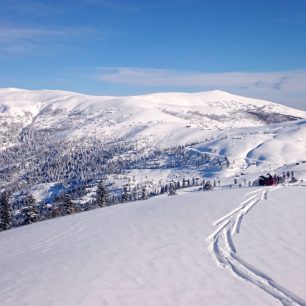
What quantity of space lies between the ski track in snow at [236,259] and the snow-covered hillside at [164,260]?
2.1 inches

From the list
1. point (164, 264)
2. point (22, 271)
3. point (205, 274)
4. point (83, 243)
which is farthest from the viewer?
point (83, 243)

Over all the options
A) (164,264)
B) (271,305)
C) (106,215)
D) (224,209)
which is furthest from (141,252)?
(106,215)

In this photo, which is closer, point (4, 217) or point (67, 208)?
point (4, 217)

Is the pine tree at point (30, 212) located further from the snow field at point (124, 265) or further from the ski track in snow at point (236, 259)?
the ski track in snow at point (236, 259)

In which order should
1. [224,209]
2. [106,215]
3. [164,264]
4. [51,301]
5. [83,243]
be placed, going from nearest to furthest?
[51,301] < [164,264] < [83,243] < [224,209] < [106,215]

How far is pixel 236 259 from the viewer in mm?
20875

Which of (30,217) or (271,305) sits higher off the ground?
(271,305)

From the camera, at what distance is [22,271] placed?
2245 cm

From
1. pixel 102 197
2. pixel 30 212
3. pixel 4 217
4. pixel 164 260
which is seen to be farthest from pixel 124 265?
pixel 102 197

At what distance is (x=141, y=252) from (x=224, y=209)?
13.9m

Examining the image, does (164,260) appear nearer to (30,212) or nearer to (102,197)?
(30,212)

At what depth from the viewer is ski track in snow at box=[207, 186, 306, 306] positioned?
15904 mm

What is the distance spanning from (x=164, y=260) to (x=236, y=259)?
3.84 m

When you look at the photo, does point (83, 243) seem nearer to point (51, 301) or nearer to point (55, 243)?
point (55, 243)
